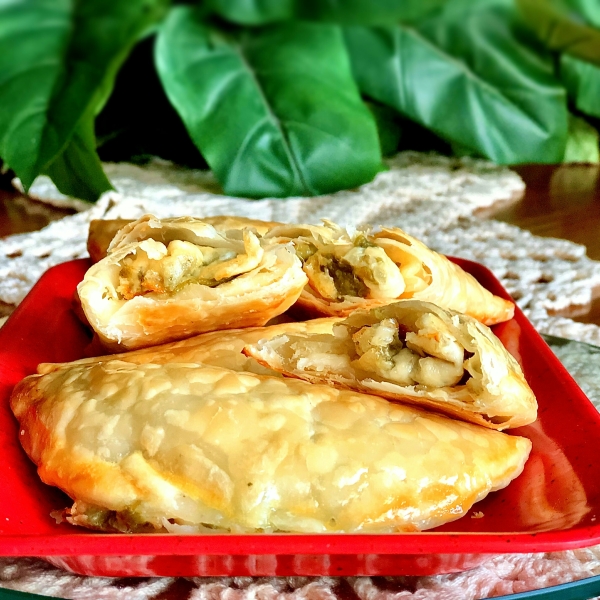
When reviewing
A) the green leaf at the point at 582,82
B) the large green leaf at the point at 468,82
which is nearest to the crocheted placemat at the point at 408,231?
the large green leaf at the point at 468,82

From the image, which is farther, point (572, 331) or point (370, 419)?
point (572, 331)

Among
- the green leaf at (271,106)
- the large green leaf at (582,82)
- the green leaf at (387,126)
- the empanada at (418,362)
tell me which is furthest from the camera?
the large green leaf at (582,82)

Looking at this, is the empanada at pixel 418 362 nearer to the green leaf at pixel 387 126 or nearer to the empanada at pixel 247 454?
the empanada at pixel 247 454

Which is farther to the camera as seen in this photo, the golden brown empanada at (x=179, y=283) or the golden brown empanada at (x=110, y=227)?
the golden brown empanada at (x=110, y=227)

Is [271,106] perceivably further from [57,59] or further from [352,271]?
[352,271]

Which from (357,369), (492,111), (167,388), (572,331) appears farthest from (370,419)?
(492,111)

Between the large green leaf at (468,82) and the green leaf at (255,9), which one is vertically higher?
the green leaf at (255,9)

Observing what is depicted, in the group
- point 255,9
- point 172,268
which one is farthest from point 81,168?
point 172,268

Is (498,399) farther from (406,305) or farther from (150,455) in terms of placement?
(150,455)
